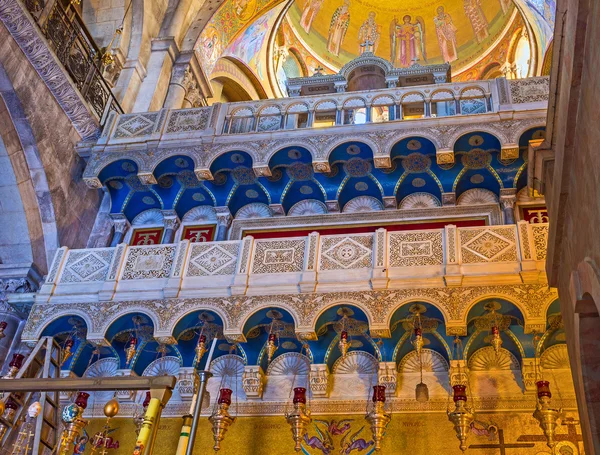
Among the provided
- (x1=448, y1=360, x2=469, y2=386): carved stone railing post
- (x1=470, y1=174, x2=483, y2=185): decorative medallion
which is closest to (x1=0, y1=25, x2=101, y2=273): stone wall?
(x1=448, y1=360, x2=469, y2=386): carved stone railing post

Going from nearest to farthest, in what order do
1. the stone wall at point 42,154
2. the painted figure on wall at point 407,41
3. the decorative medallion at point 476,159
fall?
the stone wall at point 42,154 → the decorative medallion at point 476,159 → the painted figure on wall at point 407,41

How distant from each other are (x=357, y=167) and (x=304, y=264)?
3.04m

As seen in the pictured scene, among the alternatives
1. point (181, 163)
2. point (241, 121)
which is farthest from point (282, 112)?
point (181, 163)

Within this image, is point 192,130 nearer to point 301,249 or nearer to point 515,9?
point 301,249

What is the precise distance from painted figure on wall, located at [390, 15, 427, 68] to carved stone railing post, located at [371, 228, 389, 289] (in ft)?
38.6

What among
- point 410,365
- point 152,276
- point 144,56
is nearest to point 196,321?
point 152,276

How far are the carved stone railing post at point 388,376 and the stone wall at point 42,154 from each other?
20.0 ft

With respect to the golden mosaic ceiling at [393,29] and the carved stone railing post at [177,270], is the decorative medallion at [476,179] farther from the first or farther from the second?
the golden mosaic ceiling at [393,29]

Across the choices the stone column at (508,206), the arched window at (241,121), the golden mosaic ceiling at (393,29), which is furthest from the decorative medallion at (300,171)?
the golden mosaic ceiling at (393,29)

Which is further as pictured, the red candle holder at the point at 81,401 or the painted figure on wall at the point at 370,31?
the painted figure on wall at the point at 370,31

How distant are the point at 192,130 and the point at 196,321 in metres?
4.09

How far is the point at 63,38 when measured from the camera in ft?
41.1

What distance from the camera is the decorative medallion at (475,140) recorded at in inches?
462

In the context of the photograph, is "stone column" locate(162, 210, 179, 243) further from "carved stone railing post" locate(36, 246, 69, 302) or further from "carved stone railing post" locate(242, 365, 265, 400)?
"carved stone railing post" locate(242, 365, 265, 400)
